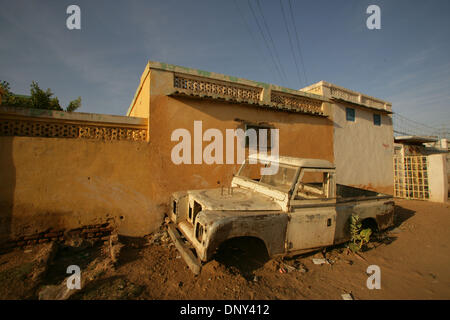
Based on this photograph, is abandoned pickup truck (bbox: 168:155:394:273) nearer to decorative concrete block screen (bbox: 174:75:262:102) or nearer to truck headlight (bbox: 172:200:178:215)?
truck headlight (bbox: 172:200:178:215)

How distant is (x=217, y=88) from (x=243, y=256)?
395 centimetres

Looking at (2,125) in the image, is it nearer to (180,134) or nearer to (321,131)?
(180,134)

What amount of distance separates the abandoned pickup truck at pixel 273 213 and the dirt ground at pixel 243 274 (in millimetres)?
374

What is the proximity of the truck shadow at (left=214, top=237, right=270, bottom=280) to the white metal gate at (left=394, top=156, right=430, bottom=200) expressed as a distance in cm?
869

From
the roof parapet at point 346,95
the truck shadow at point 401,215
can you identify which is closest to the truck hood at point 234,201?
the truck shadow at point 401,215

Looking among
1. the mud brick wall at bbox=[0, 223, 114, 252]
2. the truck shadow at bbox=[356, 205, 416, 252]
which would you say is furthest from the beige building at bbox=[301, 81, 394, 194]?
the mud brick wall at bbox=[0, 223, 114, 252]

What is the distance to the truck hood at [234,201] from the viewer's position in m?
2.66

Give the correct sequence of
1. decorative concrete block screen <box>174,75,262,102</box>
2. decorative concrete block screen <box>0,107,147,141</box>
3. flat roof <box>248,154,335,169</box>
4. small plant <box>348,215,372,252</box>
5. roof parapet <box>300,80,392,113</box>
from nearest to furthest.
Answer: flat roof <box>248,154,335,169</box> < small plant <box>348,215,372,252</box> < decorative concrete block screen <box>0,107,147,141</box> < decorative concrete block screen <box>174,75,262,102</box> < roof parapet <box>300,80,392,113</box>

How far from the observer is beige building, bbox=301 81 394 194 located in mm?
7449

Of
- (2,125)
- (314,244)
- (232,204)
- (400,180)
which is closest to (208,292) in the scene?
(232,204)

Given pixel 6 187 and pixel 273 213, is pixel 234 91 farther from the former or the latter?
pixel 6 187

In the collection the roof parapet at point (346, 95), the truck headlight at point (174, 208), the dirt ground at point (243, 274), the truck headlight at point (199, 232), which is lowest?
the dirt ground at point (243, 274)

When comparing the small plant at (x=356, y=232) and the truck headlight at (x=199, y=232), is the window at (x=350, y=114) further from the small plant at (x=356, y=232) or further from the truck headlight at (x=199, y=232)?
the truck headlight at (x=199, y=232)

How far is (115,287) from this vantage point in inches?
95.9
